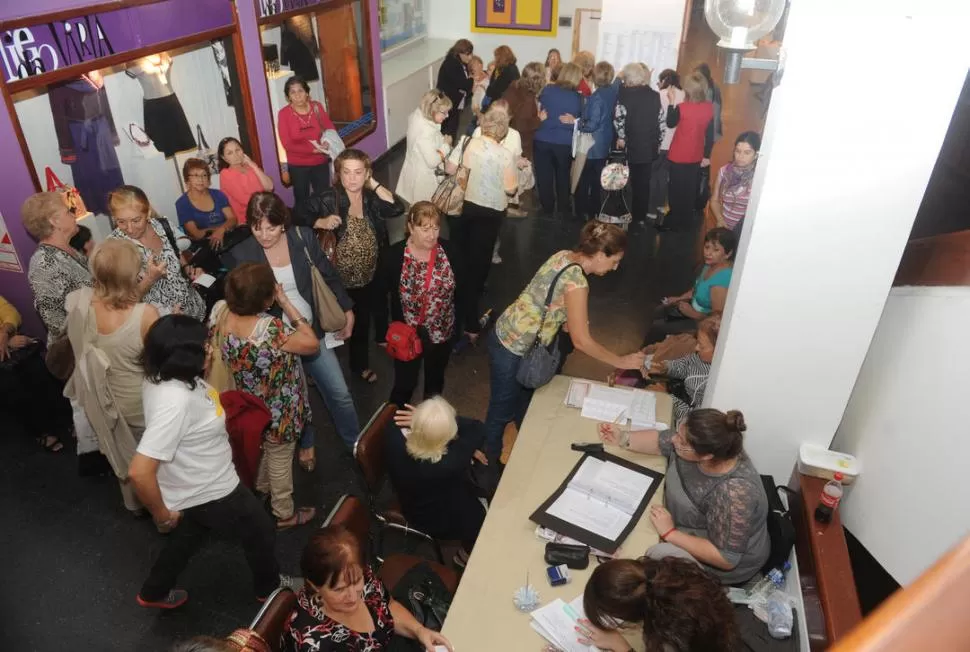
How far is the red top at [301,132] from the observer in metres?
6.29

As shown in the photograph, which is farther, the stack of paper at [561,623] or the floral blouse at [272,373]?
the floral blouse at [272,373]

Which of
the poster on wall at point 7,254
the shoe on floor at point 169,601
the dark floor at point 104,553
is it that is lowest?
the dark floor at point 104,553

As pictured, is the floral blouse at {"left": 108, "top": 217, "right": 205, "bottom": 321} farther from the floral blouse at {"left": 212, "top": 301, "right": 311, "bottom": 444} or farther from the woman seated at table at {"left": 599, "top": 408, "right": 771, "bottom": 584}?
the woman seated at table at {"left": 599, "top": 408, "right": 771, "bottom": 584}

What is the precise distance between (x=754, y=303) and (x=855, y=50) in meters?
1.03

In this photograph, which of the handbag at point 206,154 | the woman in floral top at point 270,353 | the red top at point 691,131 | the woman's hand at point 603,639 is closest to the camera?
the woman's hand at point 603,639

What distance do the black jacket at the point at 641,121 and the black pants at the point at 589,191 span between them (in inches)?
15.6

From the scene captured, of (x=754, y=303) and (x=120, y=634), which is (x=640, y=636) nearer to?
(x=754, y=303)

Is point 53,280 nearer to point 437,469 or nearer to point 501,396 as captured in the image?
point 437,469

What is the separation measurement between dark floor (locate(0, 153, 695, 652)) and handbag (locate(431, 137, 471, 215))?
46.6 inches

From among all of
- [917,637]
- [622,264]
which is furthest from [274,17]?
[917,637]

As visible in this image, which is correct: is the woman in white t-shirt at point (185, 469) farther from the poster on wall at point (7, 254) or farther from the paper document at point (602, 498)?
the poster on wall at point (7, 254)

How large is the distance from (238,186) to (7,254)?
5.42 ft

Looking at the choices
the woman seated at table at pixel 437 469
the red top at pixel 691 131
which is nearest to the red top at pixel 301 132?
the red top at pixel 691 131

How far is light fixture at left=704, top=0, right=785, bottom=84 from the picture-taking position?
273cm
